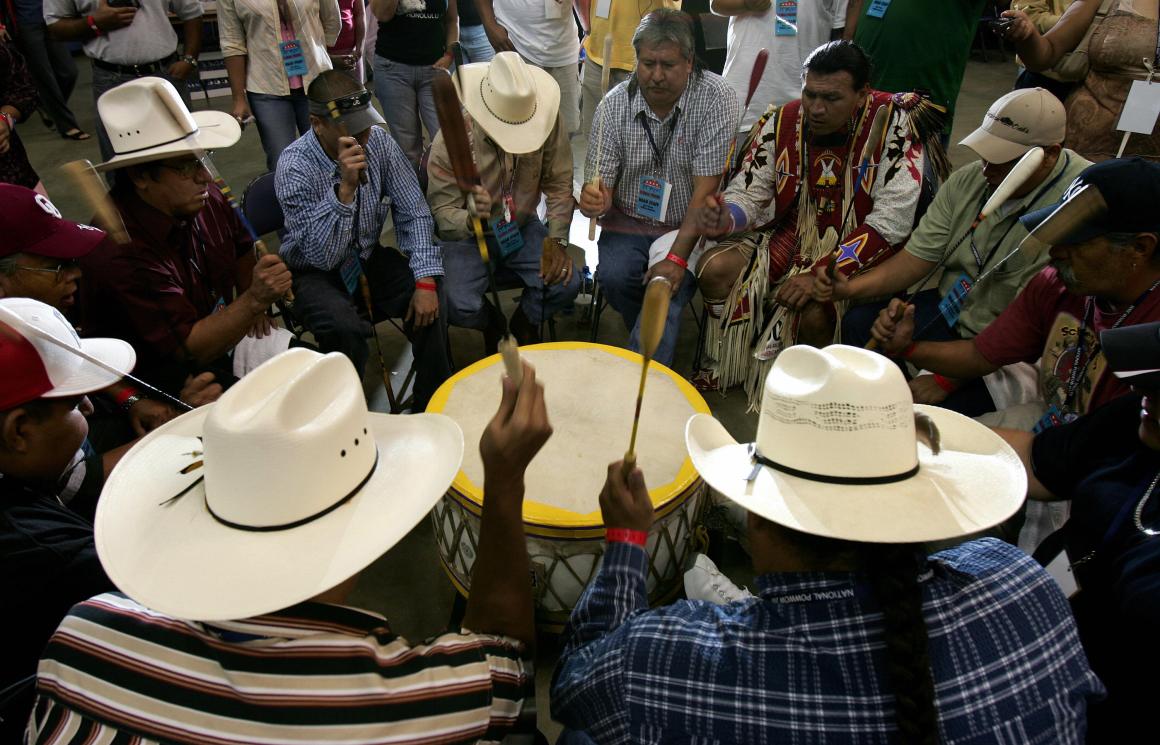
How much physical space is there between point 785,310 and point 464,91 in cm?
173

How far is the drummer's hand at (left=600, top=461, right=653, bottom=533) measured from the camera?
148 cm

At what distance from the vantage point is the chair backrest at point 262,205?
3.18 metres

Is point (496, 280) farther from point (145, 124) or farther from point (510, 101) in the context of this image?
point (145, 124)

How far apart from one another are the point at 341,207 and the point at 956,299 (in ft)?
8.11

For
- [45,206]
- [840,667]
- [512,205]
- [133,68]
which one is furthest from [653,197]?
[133,68]

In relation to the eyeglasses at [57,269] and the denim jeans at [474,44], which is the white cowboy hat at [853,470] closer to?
the eyeglasses at [57,269]

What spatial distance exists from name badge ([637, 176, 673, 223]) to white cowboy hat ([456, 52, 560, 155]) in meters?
0.52

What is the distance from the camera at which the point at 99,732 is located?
1089 millimetres

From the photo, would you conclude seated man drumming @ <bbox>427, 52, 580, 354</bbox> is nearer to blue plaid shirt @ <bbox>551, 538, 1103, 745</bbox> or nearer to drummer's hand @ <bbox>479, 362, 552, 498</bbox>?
drummer's hand @ <bbox>479, 362, 552, 498</bbox>

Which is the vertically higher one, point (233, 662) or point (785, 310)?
point (233, 662)

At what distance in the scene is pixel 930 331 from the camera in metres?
2.91

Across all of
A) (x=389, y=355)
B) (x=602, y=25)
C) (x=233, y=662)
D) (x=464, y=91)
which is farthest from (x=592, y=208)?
(x=233, y=662)

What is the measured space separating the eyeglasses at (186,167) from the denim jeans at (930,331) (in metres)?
2.51

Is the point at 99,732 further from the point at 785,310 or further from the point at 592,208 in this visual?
the point at 785,310
